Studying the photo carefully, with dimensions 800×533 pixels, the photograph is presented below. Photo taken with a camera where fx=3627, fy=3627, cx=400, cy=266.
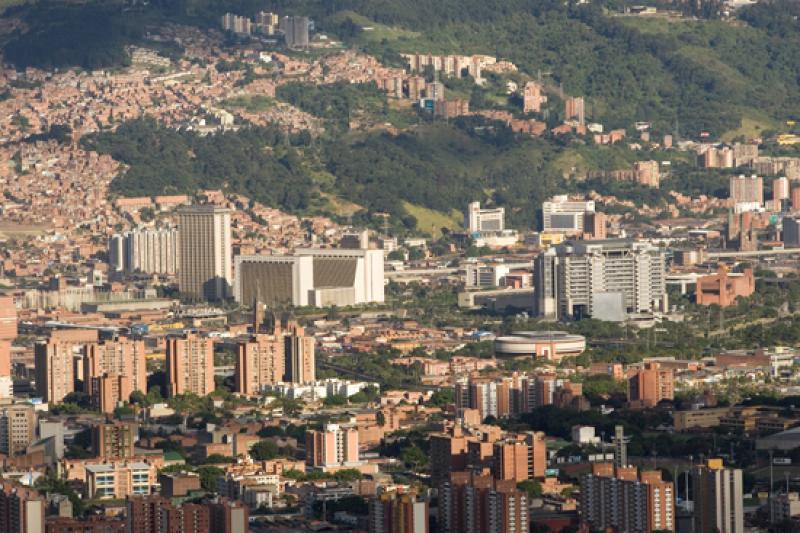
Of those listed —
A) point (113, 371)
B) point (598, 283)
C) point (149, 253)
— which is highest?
point (149, 253)

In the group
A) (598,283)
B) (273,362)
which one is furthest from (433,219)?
(273,362)

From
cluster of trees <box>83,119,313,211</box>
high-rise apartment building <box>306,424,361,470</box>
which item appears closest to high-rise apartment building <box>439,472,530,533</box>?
high-rise apartment building <box>306,424,361,470</box>

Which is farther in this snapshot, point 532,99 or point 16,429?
point 532,99

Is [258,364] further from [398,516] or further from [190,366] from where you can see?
[398,516]

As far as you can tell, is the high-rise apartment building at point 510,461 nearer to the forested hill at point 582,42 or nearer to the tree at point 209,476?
the tree at point 209,476

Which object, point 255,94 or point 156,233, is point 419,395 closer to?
point 156,233

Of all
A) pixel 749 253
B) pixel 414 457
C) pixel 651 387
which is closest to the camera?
pixel 414 457

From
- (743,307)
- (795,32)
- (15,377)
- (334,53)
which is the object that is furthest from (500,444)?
(795,32)

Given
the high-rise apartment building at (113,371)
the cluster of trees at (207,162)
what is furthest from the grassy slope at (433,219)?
the high-rise apartment building at (113,371)
